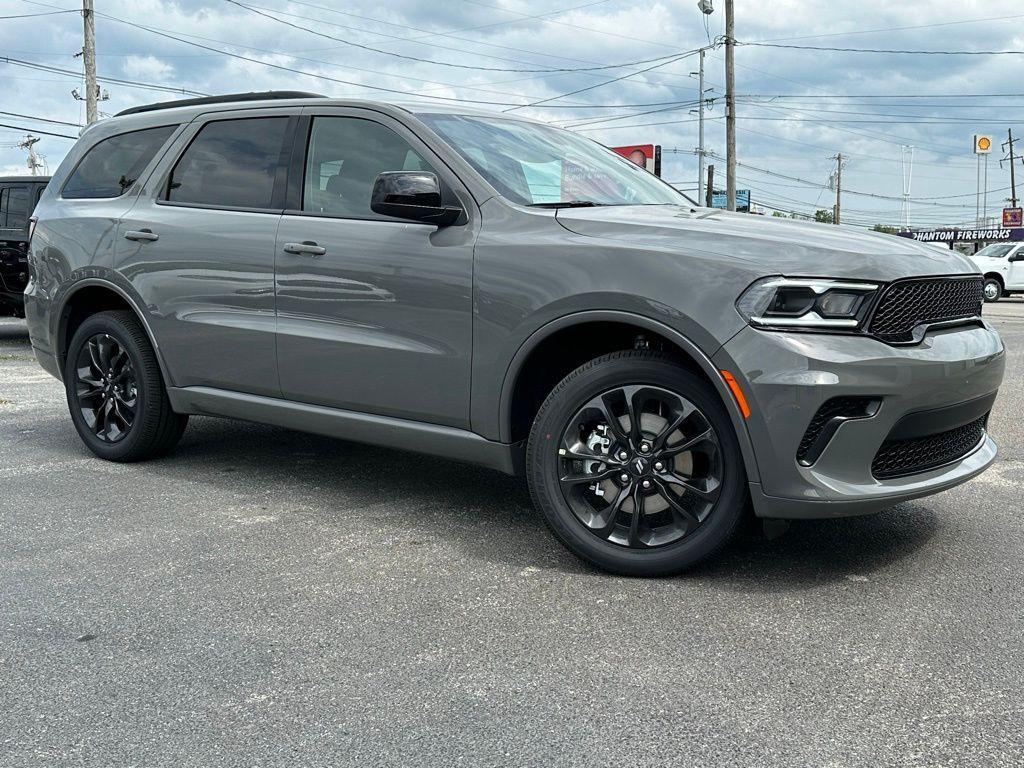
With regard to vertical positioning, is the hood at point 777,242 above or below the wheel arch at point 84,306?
above

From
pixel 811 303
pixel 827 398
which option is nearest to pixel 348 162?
pixel 811 303

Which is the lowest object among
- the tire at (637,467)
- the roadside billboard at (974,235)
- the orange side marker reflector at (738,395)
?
the tire at (637,467)

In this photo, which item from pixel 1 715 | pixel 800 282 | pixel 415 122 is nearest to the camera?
pixel 1 715

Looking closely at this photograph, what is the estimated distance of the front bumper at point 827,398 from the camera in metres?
3.20

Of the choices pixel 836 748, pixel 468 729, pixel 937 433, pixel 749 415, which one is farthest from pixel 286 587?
pixel 937 433

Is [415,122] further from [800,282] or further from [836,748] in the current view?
[836,748]

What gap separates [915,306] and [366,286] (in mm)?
2107

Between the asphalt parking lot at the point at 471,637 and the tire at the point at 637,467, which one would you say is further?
the tire at the point at 637,467

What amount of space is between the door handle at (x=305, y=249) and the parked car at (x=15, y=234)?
8196mm

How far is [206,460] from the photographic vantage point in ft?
18.3

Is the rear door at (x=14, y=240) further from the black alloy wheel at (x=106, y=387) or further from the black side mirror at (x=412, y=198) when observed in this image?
the black side mirror at (x=412, y=198)

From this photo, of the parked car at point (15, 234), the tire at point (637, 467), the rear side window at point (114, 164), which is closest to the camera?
the tire at point (637, 467)

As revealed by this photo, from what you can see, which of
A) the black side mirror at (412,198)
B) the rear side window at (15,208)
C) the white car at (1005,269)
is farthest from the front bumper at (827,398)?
the white car at (1005,269)

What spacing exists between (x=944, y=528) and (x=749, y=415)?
1.45 metres
